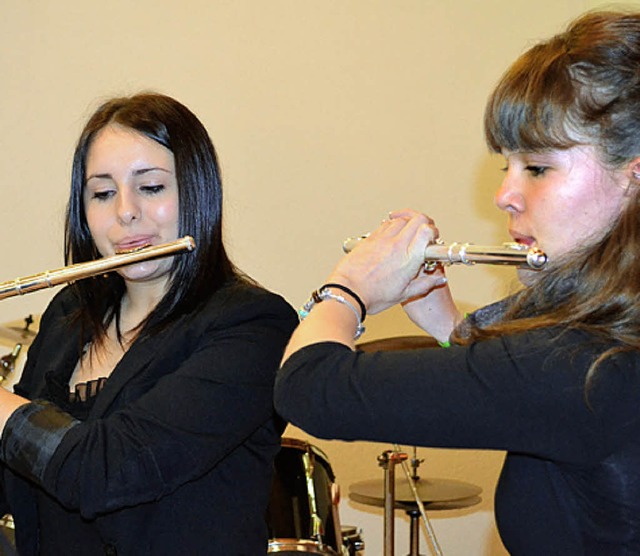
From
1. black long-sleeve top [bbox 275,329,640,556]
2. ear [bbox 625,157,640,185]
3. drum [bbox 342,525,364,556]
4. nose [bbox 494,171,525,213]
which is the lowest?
drum [bbox 342,525,364,556]

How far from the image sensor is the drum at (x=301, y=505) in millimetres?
2365

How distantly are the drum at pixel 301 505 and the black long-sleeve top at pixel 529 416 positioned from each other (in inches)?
50.8

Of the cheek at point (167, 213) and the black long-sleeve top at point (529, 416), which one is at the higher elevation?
the cheek at point (167, 213)

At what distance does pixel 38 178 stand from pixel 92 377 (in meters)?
1.61

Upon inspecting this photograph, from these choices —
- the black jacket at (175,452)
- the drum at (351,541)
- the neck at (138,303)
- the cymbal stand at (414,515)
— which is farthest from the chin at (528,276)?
the cymbal stand at (414,515)

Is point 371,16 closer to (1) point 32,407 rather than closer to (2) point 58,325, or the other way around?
(2) point 58,325

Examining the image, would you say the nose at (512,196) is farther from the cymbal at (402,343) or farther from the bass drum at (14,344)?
the bass drum at (14,344)

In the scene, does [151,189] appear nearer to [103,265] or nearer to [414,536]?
[103,265]

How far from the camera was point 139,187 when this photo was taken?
165 cm

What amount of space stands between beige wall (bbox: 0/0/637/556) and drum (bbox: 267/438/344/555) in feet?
2.78

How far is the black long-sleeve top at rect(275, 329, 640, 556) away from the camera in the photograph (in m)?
1.03

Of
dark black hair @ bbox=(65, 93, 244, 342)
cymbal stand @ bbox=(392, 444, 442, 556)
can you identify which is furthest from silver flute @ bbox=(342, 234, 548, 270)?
cymbal stand @ bbox=(392, 444, 442, 556)

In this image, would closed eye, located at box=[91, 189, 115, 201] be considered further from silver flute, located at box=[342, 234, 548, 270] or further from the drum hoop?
the drum hoop

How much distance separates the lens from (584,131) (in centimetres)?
114
